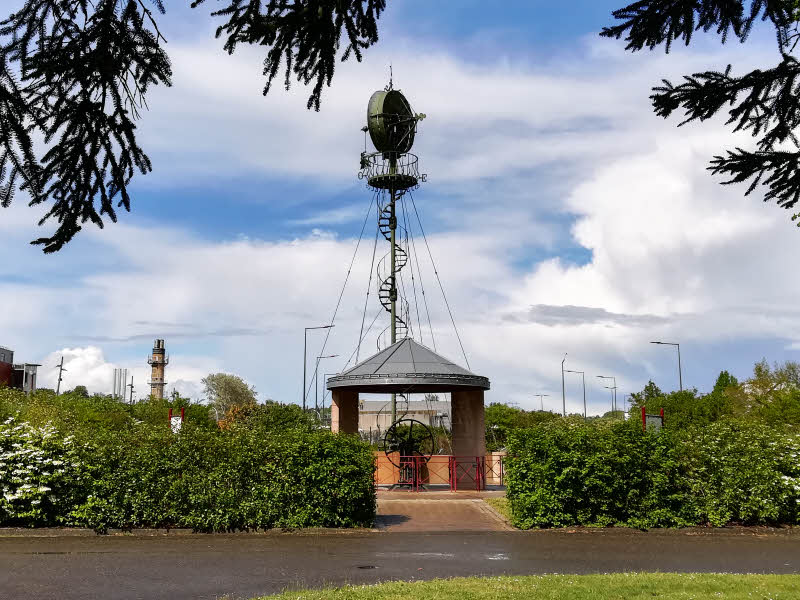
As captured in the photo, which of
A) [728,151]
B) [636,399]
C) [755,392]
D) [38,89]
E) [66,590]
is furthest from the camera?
[636,399]

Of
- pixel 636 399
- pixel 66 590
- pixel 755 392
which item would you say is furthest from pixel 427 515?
pixel 636 399

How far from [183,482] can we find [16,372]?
67514mm

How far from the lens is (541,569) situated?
11203 millimetres

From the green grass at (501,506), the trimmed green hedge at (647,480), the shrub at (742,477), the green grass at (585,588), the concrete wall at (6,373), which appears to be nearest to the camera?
the green grass at (585,588)

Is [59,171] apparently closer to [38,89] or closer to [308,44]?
[38,89]

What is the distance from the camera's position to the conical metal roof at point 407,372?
24.9 m

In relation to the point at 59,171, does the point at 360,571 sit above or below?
below

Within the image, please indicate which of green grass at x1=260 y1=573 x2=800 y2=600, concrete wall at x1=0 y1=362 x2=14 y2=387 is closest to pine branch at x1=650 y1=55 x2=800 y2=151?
green grass at x1=260 y1=573 x2=800 y2=600

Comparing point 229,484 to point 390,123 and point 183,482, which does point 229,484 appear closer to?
point 183,482

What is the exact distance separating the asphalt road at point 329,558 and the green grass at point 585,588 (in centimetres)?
101

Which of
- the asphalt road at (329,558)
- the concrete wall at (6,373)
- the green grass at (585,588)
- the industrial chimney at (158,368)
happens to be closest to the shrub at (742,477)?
the asphalt road at (329,558)

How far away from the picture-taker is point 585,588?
9242 mm

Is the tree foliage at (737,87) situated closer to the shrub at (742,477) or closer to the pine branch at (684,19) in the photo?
the pine branch at (684,19)

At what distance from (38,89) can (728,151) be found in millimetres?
6189
